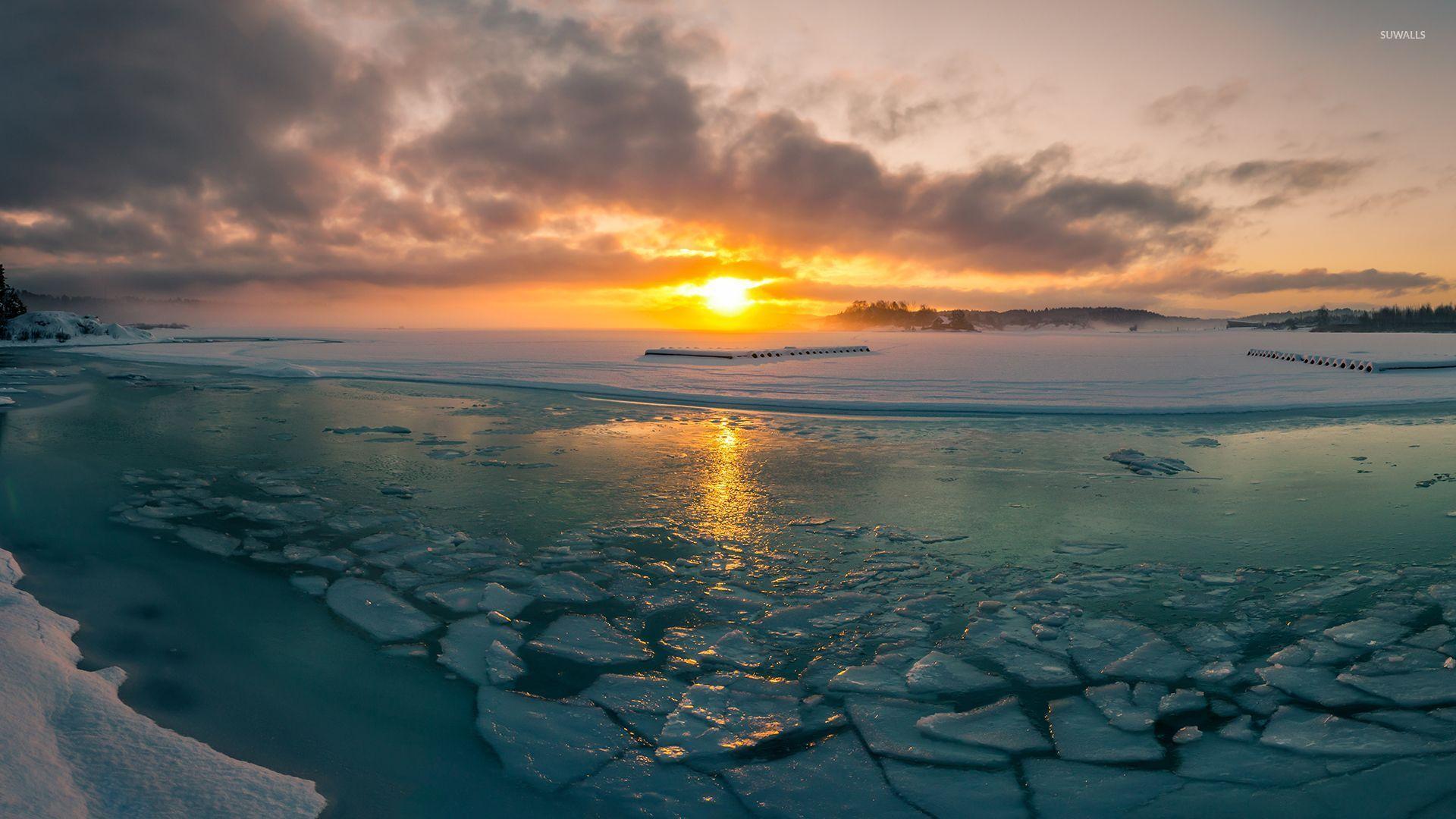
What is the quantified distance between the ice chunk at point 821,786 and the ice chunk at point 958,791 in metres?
0.07

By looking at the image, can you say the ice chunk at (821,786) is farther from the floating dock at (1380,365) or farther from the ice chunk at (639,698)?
the floating dock at (1380,365)

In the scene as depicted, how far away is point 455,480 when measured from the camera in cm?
911

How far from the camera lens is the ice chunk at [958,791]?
10.1 feet

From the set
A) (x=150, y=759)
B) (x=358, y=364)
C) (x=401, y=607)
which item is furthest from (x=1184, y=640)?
(x=358, y=364)

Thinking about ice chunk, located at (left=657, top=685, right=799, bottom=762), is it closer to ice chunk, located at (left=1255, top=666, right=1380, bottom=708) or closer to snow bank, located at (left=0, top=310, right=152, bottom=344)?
ice chunk, located at (left=1255, top=666, right=1380, bottom=708)

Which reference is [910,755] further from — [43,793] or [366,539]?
[366,539]

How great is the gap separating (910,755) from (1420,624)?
12.8 feet

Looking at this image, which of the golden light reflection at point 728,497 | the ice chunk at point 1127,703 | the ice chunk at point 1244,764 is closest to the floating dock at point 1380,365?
the golden light reflection at point 728,497

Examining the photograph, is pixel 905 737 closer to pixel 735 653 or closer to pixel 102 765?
pixel 735 653

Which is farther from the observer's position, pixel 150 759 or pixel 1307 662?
pixel 1307 662

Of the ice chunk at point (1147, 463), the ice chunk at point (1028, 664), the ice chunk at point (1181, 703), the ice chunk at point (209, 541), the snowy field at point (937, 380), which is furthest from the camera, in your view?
the snowy field at point (937, 380)

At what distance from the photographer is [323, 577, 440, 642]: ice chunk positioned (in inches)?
189

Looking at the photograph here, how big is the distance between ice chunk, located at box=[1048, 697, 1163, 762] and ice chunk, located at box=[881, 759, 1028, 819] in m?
0.43

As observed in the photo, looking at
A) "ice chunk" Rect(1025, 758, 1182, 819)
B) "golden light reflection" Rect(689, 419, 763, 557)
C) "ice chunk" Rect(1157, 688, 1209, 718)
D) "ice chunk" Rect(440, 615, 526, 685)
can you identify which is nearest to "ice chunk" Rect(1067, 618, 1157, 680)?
"ice chunk" Rect(1157, 688, 1209, 718)
